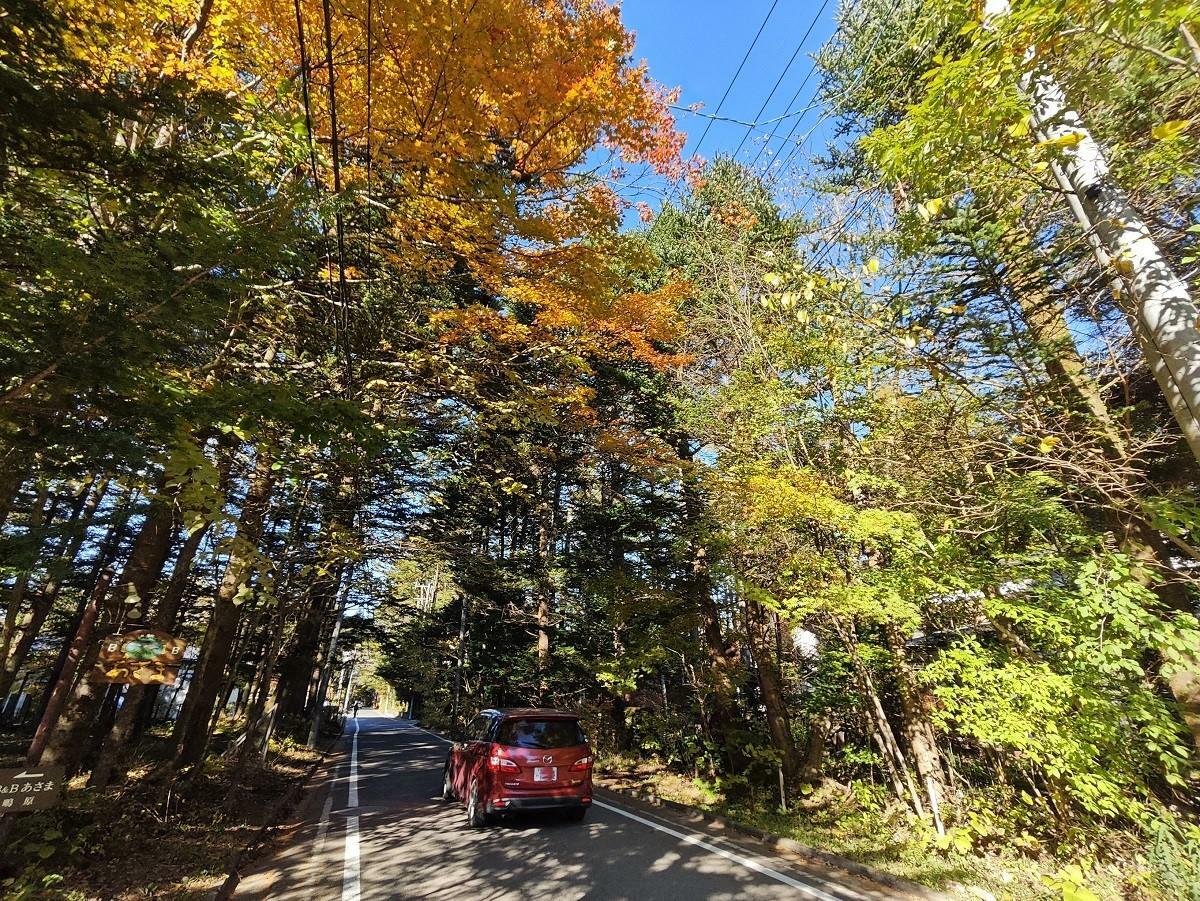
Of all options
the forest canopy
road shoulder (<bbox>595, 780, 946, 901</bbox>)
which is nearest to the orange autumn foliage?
the forest canopy

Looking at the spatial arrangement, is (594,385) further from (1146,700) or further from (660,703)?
(1146,700)

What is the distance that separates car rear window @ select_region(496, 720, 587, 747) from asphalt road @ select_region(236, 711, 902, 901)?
1099 millimetres

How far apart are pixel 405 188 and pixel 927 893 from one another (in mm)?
9476

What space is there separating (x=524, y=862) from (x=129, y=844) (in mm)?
4558

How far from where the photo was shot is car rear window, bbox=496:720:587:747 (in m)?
7.63

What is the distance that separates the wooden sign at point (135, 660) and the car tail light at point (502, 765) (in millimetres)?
4288

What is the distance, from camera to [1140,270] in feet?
11.2

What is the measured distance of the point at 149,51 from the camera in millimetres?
4852

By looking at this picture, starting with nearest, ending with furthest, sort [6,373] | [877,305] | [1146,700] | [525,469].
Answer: [6,373]
[877,305]
[1146,700]
[525,469]

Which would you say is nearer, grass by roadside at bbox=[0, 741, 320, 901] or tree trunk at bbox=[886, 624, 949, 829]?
grass by roadside at bbox=[0, 741, 320, 901]

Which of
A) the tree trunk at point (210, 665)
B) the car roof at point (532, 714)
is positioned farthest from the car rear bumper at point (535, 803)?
the tree trunk at point (210, 665)

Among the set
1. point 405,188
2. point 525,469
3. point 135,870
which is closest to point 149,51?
point 405,188

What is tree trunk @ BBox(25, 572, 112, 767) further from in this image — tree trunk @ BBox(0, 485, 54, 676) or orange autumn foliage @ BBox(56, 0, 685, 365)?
orange autumn foliage @ BBox(56, 0, 685, 365)

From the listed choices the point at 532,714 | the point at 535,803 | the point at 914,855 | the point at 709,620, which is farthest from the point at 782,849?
the point at 709,620
